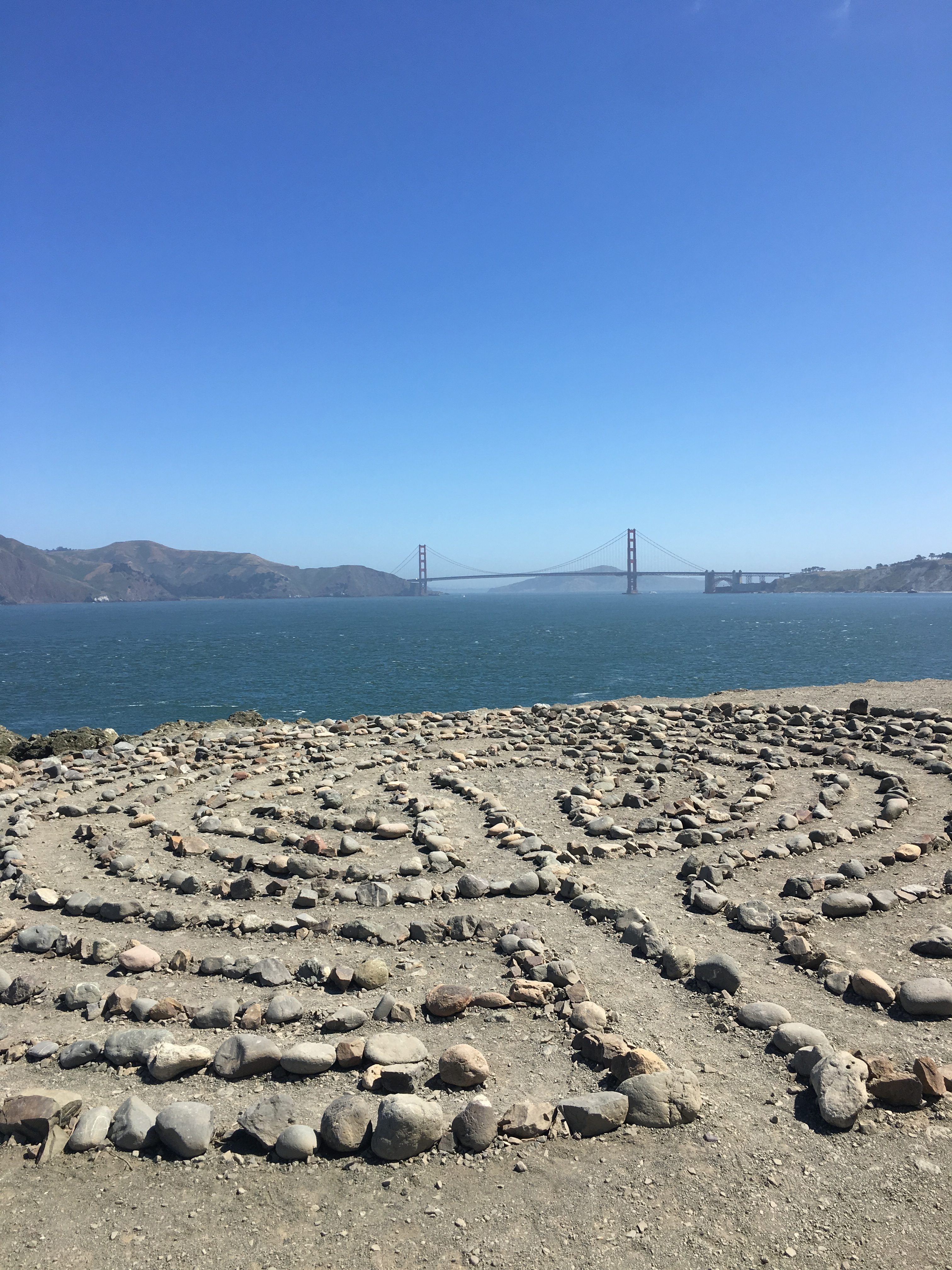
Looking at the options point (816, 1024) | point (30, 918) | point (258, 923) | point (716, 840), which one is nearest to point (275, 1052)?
point (258, 923)

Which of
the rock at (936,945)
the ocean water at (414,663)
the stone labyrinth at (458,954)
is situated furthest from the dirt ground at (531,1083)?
the ocean water at (414,663)

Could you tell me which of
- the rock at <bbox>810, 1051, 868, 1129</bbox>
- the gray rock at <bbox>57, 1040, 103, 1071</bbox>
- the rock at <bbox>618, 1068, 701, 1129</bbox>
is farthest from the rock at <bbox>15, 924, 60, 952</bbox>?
the rock at <bbox>810, 1051, 868, 1129</bbox>

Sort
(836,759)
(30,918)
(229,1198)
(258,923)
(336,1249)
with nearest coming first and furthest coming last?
(336,1249) < (229,1198) < (258,923) < (30,918) < (836,759)

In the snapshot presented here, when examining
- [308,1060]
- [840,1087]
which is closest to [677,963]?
[840,1087]

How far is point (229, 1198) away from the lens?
3.70m

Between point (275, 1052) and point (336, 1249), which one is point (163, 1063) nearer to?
point (275, 1052)

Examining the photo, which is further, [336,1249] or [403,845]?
[403,845]

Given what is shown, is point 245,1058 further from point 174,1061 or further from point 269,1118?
point 269,1118

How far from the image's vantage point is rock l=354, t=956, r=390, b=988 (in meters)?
5.77

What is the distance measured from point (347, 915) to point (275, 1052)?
251 cm

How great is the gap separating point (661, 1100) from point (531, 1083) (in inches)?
31.5

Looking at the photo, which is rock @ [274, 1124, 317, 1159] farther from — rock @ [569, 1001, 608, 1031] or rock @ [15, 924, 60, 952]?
rock @ [15, 924, 60, 952]

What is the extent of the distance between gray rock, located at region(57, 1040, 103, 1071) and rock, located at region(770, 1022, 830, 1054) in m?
4.40

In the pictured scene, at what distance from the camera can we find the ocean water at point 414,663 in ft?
106
